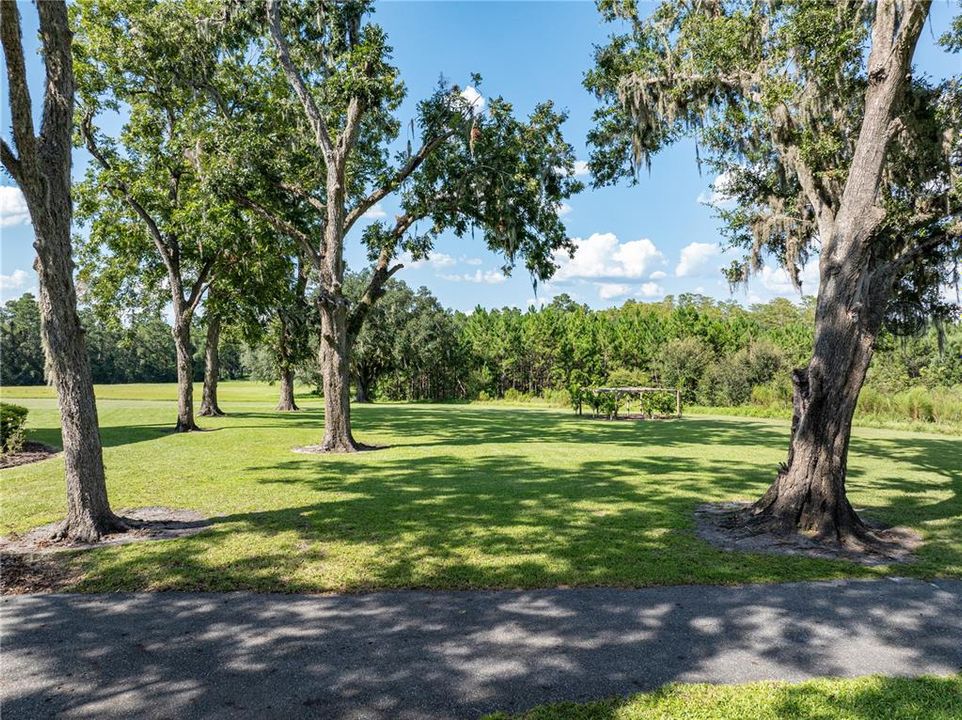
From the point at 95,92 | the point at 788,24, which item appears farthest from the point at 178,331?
the point at 788,24

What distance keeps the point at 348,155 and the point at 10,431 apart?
9.56 metres

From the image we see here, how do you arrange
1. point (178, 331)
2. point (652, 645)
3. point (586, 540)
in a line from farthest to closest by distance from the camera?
1. point (178, 331)
2. point (586, 540)
3. point (652, 645)

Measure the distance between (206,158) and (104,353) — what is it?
66.8 meters

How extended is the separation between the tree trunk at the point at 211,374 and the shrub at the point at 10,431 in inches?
430

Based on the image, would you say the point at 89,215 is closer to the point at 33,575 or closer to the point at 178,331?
the point at 178,331

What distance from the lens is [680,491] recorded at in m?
9.09

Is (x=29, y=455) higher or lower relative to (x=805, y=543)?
higher

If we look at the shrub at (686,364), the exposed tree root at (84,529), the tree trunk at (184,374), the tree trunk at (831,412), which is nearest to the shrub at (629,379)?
the shrub at (686,364)

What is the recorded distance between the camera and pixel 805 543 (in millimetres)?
6273

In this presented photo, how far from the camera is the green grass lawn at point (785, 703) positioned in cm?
300

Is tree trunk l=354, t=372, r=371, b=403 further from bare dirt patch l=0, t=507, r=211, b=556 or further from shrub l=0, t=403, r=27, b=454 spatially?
bare dirt patch l=0, t=507, r=211, b=556

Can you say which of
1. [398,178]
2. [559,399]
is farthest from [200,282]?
[559,399]

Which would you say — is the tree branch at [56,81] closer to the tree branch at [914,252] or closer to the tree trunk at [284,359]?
the tree branch at [914,252]

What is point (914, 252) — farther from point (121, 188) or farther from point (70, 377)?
point (121, 188)
